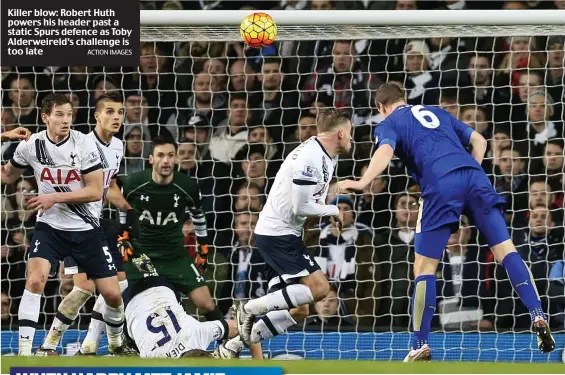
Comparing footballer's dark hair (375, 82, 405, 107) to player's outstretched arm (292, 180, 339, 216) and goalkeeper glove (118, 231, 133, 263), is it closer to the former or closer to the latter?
player's outstretched arm (292, 180, 339, 216)

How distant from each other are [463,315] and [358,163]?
163 cm

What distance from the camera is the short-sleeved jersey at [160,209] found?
9.88 metres

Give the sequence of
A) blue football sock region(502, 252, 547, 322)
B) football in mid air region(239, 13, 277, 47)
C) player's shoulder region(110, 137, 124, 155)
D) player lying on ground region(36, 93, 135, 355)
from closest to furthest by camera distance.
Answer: blue football sock region(502, 252, 547, 322)
football in mid air region(239, 13, 277, 47)
player lying on ground region(36, 93, 135, 355)
player's shoulder region(110, 137, 124, 155)

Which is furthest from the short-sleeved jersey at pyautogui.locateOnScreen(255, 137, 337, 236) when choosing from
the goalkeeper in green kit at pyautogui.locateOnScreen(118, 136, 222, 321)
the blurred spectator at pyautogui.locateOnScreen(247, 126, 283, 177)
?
the blurred spectator at pyautogui.locateOnScreen(247, 126, 283, 177)

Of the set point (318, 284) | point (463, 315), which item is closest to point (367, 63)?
point (463, 315)

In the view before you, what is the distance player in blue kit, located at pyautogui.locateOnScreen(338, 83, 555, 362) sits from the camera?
8008mm

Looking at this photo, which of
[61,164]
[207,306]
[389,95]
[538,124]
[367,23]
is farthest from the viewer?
[538,124]

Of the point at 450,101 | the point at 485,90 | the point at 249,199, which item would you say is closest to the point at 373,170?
the point at 249,199

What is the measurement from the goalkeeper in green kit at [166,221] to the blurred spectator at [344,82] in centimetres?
191

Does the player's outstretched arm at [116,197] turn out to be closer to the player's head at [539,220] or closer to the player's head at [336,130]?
the player's head at [336,130]

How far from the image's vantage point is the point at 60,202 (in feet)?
28.6

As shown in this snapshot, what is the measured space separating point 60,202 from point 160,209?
1.31m

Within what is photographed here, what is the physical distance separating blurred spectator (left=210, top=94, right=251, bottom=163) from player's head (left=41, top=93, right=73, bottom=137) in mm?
2487

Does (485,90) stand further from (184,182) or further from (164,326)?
(164,326)
